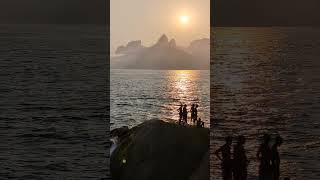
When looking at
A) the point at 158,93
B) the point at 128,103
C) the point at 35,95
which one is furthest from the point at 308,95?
the point at 35,95

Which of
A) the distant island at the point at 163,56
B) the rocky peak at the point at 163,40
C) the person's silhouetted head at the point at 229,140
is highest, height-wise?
the rocky peak at the point at 163,40

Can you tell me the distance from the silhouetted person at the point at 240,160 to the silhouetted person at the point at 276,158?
23 cm

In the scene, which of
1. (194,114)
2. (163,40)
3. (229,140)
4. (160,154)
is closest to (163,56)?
(163,40)

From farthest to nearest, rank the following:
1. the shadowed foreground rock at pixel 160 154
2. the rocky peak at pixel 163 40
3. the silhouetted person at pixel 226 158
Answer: the rocky peak at pixel 163 40 < the shadowed foreground rock at pixel 160 154 < the silhouetted person at pixel 226 158

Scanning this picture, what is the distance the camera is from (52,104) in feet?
12.0

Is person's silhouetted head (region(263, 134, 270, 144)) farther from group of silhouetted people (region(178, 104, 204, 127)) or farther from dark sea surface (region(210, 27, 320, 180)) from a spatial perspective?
group of silhouetted people (region(178, 104, 204, 127))

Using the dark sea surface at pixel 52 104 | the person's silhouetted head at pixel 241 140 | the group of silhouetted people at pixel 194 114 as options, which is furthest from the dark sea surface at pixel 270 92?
the dark sea surface at pixel 52 104

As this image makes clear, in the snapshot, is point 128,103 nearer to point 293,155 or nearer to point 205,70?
point 205,70

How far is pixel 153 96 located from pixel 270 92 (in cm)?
115

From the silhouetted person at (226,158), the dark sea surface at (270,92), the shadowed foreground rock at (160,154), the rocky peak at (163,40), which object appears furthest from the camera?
the rocky peak at (163,40)

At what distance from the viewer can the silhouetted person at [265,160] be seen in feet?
11.6

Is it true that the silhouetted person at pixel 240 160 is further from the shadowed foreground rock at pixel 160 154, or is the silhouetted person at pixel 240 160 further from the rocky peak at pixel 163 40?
the rocky peak at pixel 163 40

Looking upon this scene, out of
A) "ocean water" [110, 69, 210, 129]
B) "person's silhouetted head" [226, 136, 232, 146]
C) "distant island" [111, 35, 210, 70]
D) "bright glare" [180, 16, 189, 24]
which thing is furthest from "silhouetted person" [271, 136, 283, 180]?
"bright glare" [180, 16, 189, 24]

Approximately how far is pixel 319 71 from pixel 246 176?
1131 millimetres
